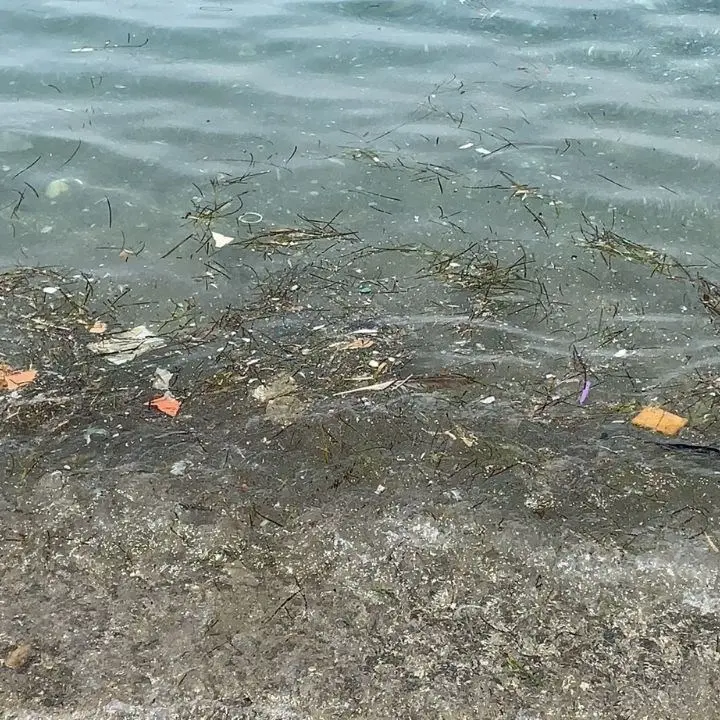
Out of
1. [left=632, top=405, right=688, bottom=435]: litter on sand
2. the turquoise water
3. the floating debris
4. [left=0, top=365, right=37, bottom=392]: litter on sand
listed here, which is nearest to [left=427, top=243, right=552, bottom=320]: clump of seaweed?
the turquoise water

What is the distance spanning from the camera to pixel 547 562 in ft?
8.65

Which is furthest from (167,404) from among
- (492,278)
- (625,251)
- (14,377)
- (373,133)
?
(373,133)

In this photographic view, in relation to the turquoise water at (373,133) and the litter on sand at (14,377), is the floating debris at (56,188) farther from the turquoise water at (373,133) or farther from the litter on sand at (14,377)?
the litter on sand at (14,377)

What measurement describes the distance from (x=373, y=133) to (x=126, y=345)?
8.19 feet

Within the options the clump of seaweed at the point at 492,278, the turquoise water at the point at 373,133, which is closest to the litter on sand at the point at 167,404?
the turquoise water at the point at 373,133

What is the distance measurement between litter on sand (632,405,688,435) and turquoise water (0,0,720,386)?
45cm

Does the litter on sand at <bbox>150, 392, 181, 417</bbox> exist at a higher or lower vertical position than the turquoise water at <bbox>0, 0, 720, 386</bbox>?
lower

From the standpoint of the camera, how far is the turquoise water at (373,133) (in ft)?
14.1

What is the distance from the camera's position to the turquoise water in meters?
4.29

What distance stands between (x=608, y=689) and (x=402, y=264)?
2402mm

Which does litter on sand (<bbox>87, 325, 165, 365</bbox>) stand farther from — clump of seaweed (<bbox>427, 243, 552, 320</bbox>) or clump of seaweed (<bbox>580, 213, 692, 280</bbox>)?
clump of seaweed (<bbox>580, 213, 692, 280</bbox>)

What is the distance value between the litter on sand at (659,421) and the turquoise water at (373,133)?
1.46 ft

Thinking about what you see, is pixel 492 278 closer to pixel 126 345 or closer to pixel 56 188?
pixel 126 345

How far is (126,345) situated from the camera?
11.9 ft
